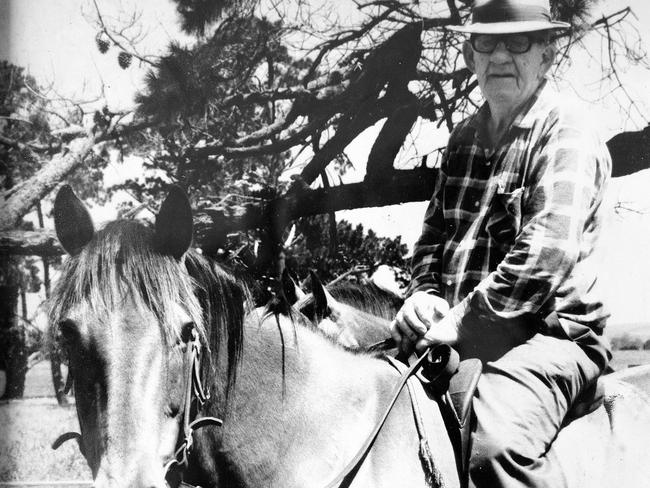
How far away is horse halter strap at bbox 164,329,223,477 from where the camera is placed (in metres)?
1.86

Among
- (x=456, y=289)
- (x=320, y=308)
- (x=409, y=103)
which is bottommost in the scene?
(x=320, y=308)

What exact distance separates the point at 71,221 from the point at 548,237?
5.14 ft

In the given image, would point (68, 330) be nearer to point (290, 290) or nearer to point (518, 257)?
point (518, 257)

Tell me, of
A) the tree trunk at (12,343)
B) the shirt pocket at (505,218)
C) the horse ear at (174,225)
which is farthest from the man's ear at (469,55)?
the tree trunk at (12,343)

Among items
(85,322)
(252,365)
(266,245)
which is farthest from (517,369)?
(266,245)

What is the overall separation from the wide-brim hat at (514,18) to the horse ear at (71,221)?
160cm

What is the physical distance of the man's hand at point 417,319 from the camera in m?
2.44

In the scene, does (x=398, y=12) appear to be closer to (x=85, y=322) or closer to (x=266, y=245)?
(x=266, y=245)

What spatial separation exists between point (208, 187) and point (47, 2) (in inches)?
76.0

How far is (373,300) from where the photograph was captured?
366 centimetres

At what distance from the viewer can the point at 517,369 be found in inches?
88.0

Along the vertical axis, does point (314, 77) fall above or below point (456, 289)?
above

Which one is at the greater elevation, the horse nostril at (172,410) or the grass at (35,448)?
the horse nostril at (172,410)

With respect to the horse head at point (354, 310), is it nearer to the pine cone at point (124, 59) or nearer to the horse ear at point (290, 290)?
the horse ear at point (290, 290)
